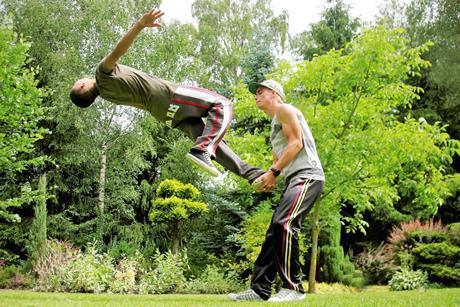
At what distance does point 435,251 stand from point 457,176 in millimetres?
3547

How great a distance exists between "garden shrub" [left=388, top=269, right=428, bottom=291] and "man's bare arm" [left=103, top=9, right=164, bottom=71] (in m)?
10.2

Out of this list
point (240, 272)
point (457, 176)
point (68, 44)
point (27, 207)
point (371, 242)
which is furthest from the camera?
point (68, 44)

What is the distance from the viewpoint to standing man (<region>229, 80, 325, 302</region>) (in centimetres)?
454

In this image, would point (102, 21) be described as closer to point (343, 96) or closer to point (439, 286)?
point (343, 96)

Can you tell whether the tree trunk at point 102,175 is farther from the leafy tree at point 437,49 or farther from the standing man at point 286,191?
the standing man at point 286,191

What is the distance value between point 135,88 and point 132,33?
0.54 metres

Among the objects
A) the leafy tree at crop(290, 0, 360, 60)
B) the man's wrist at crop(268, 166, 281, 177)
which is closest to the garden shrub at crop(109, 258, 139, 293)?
the man's wrist at crop(268, 166, 281, 177)

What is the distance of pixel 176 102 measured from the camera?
4594 mm

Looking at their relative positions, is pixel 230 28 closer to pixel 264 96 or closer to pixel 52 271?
pixel 52 271

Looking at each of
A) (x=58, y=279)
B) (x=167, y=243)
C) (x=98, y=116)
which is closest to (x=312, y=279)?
(x=58, y=279)

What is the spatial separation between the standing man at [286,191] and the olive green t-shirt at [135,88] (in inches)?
38.5

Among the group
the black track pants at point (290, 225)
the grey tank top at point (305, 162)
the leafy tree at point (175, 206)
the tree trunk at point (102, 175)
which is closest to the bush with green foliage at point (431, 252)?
the leafy tree at point (175, 206)

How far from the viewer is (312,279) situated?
10227 millimetres

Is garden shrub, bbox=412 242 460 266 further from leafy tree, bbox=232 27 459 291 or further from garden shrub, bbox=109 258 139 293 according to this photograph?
garden shrub, bbox=109 258 139 293
